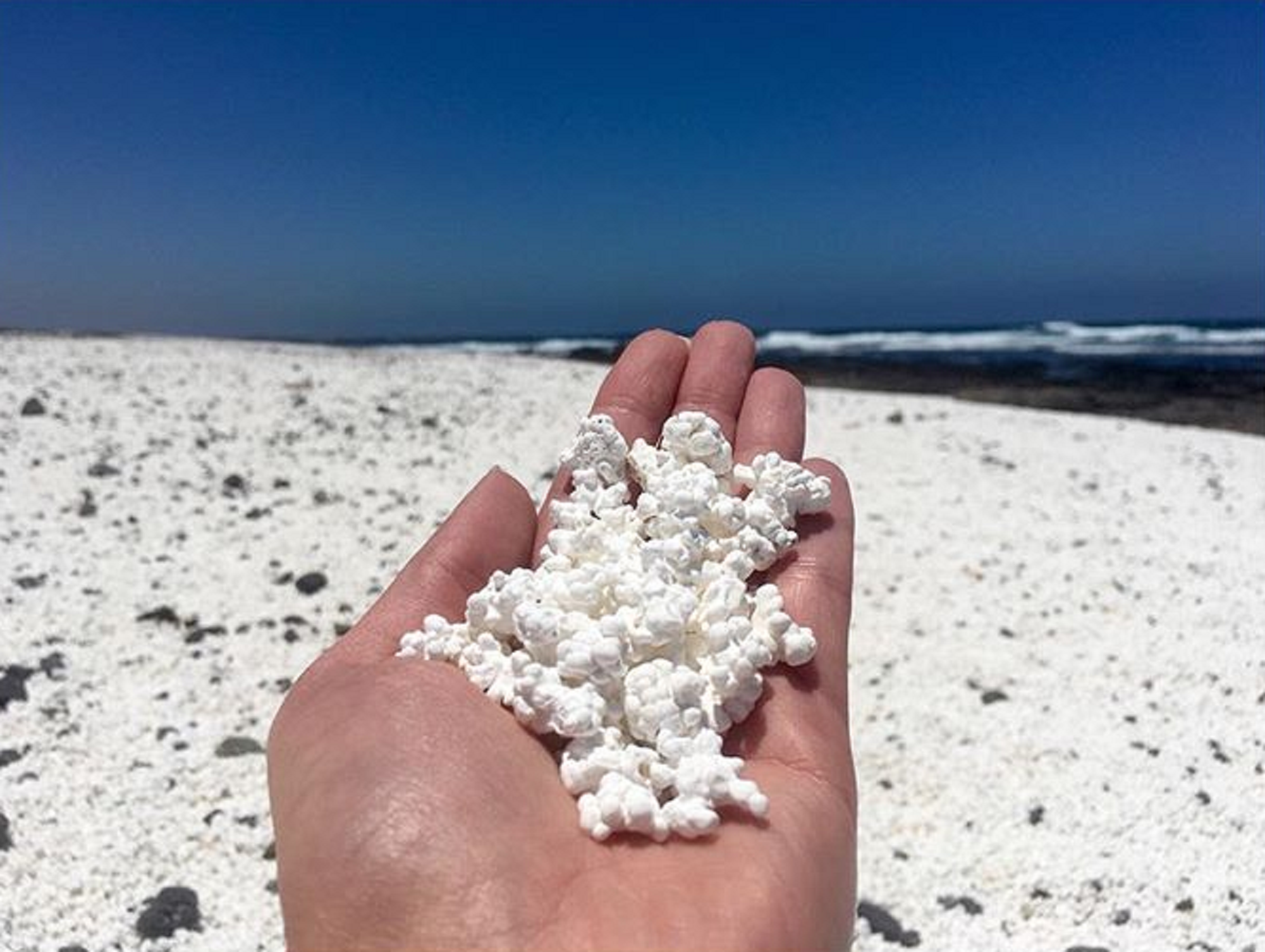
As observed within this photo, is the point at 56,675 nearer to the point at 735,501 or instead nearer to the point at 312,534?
the point at 312,534

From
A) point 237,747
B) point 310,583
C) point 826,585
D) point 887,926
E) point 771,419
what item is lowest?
point 887,926

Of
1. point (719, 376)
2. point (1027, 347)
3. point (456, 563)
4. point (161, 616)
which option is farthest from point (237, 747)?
point (1027, 347)

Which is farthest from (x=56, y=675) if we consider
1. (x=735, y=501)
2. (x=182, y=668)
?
(x=735, y=501)

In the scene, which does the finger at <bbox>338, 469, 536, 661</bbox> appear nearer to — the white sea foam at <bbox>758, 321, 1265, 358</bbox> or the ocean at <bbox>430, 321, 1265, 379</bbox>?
the ocean at <bbox>430, 321, 1265, 379</bbox>

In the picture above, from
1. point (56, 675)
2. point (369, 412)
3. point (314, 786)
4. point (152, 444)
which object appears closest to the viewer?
point (314, 786)

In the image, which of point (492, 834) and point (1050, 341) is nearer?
point (492, 834)

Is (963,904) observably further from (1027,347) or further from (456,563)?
(1027,347)

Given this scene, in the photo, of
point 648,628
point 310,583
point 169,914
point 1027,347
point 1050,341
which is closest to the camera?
point 648,628
